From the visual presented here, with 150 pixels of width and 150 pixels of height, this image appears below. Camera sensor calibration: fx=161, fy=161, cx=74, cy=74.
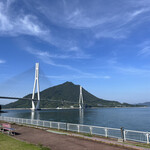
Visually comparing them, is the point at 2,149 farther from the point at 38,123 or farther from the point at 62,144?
the point at 38,123

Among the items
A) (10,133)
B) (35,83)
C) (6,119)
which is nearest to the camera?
(10,133)

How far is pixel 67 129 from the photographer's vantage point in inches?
559

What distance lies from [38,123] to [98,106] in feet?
575

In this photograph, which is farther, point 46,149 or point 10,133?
point 10,133

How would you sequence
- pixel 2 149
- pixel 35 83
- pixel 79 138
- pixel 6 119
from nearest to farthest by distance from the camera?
1. pixel 2 149
2. pixel 79 138
3. pixel 6 119
4. pixel 35 83

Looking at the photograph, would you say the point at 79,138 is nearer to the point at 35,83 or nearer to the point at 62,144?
the point at 62,144

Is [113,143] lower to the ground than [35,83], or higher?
lower

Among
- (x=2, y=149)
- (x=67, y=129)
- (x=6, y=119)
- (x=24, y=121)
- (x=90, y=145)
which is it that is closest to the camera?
(x=2, y=149)

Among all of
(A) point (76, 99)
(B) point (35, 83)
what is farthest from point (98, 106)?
(B) point (35, 83)

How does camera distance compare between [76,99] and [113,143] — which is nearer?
[113,143]

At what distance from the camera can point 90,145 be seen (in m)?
8.72

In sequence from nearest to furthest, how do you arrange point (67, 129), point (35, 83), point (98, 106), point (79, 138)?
1. point (79, 138)
2. point (67, 129)
3. point (35, 83)
4. point (98, 106)

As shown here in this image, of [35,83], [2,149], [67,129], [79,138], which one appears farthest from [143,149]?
[35,83]

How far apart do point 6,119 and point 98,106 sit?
6720 inches
